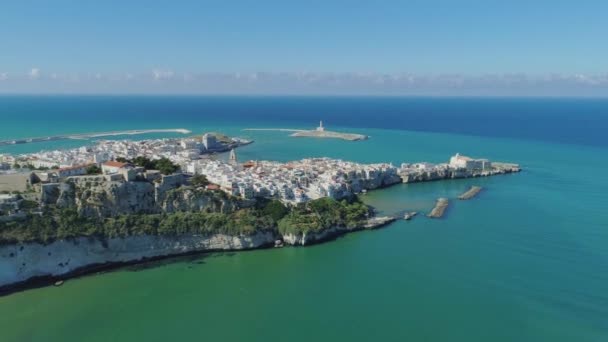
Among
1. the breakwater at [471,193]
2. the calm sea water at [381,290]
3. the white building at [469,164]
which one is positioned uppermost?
the white building at [469,164]

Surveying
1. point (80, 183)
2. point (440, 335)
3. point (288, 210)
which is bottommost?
point (440, 335)

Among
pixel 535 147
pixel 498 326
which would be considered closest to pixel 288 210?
pixel 498 326

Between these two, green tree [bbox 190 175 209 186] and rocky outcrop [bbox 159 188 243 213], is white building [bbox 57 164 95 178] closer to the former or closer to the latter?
rocky outcrop [bbox 159 188 243 213]

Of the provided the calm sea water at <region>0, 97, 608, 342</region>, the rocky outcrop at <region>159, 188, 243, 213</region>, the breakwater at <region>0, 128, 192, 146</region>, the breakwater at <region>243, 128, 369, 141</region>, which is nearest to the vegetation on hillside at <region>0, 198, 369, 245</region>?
the rocky outcrop at <region>159, 188, 243, 213</region>

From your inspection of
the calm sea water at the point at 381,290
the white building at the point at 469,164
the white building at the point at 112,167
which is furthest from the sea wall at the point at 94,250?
the white building at the point at 469,164

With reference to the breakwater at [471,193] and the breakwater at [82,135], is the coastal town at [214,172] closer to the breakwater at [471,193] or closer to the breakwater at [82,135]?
the breakwater at [471,193]

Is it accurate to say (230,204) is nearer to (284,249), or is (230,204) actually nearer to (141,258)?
(284,249)

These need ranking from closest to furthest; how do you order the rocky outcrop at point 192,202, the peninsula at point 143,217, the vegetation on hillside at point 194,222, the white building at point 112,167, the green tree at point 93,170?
1. the peninsula at point 143,217
2. the vegetation on hillside at point 194,222
3. the rocky outcrop at point 192,202
4. the white building at point 112,167
5. the green tree at point 93,170
